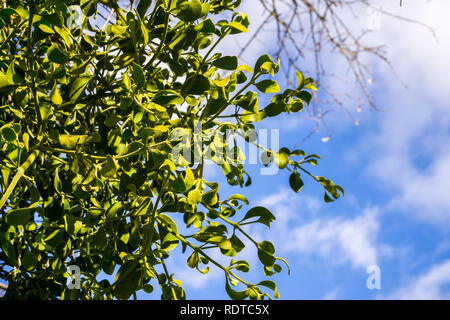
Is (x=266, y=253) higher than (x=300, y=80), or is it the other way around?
(x=300, y=80)

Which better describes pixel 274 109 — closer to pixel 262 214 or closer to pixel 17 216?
pixel 262 214

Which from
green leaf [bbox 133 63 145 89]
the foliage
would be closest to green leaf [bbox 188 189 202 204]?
the foliage

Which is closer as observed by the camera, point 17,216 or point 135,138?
point 17,216

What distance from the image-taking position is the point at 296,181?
0.76 m

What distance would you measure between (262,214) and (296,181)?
11 cm

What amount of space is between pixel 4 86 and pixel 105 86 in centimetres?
22

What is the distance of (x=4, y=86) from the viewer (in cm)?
63

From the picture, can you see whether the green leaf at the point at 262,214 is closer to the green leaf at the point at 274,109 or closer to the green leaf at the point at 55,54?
the green leaf at the point at 274,109

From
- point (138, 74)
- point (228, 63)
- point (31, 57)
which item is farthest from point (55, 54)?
point (228, 63)

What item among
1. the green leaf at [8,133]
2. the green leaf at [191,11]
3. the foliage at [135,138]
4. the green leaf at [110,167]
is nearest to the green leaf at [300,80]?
the foliage at [135,138]

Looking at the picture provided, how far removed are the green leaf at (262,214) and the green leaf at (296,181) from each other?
0.10 metres
